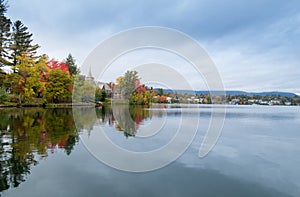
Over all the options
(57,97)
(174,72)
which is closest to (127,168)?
(174,72)

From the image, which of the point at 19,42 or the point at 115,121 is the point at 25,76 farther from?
the point at 115,121

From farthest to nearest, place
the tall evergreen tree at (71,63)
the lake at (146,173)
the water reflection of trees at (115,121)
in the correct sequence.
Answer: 1. the tall evergreen tree at (71,63)
2. the water reflection of trees at (115,121)
3. the lake at (146,173)

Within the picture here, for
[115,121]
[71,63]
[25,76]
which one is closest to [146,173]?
[115,121]

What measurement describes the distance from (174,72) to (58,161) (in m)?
8.16

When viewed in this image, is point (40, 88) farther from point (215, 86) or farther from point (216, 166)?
point (216, 166)

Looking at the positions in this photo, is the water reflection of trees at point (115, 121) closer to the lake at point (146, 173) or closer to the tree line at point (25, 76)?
the lake at point (146, 173)

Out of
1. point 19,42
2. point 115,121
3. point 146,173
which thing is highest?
point 19,42

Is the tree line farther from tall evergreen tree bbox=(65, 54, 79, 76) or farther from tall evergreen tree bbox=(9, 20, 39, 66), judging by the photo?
tall evergreen tree bbox=(65, 54, 79, 76)

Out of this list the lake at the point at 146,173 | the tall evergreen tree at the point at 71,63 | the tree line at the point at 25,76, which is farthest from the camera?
the tall evergreen tree at the point at 71,63

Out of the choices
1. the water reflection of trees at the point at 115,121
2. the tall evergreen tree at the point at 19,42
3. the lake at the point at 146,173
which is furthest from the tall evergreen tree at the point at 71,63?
the lake at the point at 146,173

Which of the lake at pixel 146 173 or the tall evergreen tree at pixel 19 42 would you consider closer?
the lake at pixel 146 173

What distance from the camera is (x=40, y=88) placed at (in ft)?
91.4

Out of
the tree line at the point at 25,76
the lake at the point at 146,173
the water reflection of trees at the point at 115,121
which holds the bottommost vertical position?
the lake at the point at 146,173

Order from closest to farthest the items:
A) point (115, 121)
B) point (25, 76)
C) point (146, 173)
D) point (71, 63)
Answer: point (146, 173) → point (115, 121) → point (25, 76) → point (71, 63)
